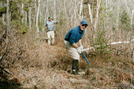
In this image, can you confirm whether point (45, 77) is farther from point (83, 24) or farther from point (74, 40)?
point (83, 24)

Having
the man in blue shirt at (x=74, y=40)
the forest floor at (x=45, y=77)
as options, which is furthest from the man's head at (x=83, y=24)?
the forest floor at (x=45, y=77)

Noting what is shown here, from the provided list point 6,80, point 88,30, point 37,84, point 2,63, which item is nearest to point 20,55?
point 2,63

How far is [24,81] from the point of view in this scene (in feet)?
9.83

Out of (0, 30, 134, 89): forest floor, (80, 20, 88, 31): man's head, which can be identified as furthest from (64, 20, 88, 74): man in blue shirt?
(0, 30, 134, 89): forest floor

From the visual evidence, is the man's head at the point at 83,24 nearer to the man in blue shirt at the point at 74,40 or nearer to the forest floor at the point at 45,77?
the man in blue shirt at the point at 74,40

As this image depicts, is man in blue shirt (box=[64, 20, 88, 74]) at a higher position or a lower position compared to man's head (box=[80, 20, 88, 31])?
lower

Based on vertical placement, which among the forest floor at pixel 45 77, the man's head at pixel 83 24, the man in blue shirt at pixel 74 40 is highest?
the man's head at pixel 83 24

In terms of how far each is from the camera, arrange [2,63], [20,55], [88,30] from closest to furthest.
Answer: [2,63]
[20,55]
[88,30]

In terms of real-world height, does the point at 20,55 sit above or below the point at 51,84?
above

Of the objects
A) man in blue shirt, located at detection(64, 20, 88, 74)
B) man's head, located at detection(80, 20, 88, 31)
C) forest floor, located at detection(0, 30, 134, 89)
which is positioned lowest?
forest floor, located at detection(0, 30, 134, 89)

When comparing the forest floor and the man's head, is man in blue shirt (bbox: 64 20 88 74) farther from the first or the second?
the forest floor

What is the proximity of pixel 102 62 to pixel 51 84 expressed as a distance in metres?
2.53

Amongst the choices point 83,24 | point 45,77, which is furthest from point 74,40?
point 45,77

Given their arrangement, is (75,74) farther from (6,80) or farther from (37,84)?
(6,80)
